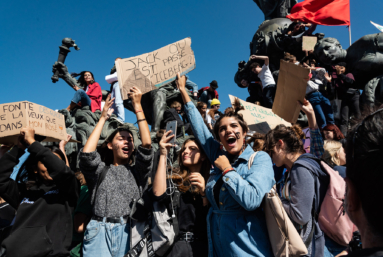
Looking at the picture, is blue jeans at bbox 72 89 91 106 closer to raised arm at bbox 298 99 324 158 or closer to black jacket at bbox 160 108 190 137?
black jacket at bbox 160 108 190 137

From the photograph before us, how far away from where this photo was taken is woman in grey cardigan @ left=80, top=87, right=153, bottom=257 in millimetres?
2230

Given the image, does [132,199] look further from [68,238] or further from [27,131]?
[27,131]

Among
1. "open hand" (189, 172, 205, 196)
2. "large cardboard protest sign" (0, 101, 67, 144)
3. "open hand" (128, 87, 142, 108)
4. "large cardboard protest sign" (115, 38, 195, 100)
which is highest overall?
"large cardboard protest sign" (115, 38, 195, 100)

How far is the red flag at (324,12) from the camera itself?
9180mm

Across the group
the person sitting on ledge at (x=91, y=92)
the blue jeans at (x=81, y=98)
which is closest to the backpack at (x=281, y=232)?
the blue jeans at (x=81, y=98)

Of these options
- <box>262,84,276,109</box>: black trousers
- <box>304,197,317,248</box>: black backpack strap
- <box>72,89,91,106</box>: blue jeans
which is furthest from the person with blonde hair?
<box>72,89,91,106</box>: blue jeans

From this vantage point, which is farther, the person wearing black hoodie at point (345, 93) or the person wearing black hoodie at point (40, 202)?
the person wearing black hoodie at point (345, 93)

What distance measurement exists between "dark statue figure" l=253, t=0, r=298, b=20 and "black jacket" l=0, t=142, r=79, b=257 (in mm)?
14640

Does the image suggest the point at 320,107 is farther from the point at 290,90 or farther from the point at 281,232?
the point at 281,232

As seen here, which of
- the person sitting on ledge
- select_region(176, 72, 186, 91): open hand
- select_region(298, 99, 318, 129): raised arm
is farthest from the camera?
the person sitting on ledge

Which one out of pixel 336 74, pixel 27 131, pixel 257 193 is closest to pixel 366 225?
pixel 257 193

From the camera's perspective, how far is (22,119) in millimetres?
2555

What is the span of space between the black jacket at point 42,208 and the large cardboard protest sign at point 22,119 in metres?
0.20

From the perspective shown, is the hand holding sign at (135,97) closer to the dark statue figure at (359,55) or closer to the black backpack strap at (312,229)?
A: the black backpack strap at (312,229)
